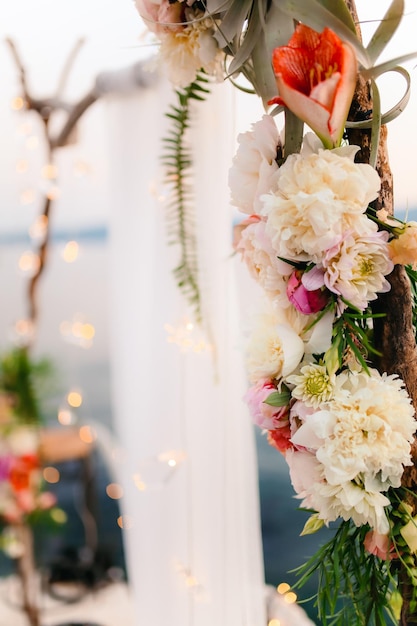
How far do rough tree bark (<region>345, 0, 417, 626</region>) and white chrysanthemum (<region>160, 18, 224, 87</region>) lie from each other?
15cm

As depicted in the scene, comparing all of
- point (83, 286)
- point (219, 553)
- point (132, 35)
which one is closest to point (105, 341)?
point (83, 286)

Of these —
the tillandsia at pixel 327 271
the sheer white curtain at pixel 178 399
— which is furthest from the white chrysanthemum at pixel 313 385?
the sheer white curtain at pixel 178 399

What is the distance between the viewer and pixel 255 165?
23.2 inches

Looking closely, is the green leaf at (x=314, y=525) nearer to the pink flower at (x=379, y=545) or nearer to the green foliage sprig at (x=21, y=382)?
the pink flower at (x=379, y=545)

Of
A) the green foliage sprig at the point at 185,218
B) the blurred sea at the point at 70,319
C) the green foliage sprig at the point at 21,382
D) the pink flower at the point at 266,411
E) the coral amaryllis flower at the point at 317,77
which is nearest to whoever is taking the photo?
the coral amaryllis flower at the point at 317,77

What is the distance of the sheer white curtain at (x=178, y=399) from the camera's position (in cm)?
106

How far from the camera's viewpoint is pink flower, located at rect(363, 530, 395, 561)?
0.59 m

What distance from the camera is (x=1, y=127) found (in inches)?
82.4

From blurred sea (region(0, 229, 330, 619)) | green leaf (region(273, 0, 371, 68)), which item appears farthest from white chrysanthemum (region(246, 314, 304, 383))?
blurred sea (region(0, 229, 330, 619))

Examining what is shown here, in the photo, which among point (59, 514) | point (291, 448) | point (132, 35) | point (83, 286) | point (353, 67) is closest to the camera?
point (353, 67)

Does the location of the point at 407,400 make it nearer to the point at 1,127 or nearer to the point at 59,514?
the point at 59,514

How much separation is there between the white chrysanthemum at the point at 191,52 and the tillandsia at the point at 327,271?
0.01 metres

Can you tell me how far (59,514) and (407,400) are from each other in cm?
174

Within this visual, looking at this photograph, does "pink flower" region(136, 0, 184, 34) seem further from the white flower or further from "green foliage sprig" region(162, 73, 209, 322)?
the white flower
